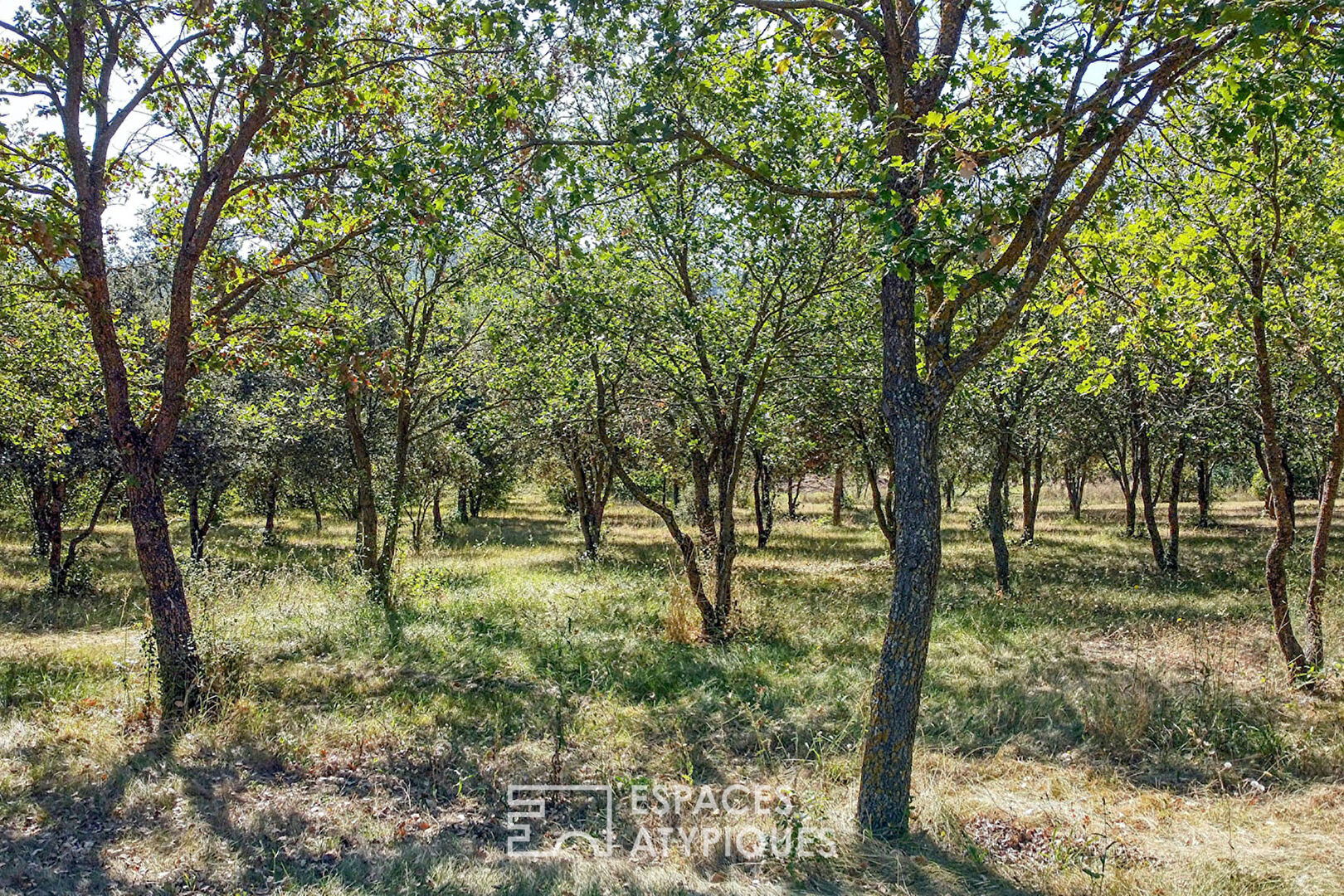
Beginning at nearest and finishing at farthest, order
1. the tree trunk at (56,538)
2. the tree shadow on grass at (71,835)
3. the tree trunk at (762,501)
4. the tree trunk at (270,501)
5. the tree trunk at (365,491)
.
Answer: the tree shadow on grass at (71,835) → the tree trunk at (365,491) → the tree trunk at (56,538) → the tree trunk at (270,501) → the tree trunk at (762,501)

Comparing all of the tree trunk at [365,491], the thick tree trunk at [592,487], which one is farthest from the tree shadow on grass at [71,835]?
the thick tree trunk at [592,487]

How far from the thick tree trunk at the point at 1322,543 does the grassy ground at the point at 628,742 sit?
48 centimetres

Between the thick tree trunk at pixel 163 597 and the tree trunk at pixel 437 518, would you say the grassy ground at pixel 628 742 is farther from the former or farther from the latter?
the tree trunk at pixel 437 518

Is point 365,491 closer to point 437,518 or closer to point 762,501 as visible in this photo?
point 762,501

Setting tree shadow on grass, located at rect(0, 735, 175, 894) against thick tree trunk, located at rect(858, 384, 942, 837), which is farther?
thick tree trunk, located at rect(858, 384, 942, 837)

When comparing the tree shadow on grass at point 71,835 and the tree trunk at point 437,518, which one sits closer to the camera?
the tree shadow on grass at point 71,835

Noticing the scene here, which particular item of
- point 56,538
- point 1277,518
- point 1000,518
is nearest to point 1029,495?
point 1000,518

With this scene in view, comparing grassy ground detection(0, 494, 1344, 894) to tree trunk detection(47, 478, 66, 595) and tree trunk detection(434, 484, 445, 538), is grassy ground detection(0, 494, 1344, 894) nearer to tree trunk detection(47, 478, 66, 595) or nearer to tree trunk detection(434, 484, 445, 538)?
tree trunk detection(47, 478, 66, 595)

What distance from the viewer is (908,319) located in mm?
4758

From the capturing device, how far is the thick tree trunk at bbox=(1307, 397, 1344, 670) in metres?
7.82

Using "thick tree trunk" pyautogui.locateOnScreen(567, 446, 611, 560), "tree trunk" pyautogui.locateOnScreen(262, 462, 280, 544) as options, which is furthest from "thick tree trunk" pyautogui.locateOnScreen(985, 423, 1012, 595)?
"tree trunk" pyautogui.locateOnScreen(262, 462, 280, 544)

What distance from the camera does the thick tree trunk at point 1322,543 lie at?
7.82m

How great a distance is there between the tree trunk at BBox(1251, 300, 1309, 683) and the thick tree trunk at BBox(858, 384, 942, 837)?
499 centimetres

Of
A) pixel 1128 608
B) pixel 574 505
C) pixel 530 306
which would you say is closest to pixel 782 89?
pixel 530 306
